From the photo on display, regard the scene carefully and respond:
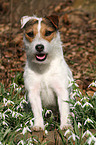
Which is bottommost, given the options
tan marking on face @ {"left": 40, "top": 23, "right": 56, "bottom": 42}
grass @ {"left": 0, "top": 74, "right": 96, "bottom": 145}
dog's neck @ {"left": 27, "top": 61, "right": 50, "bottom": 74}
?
grass @ {"left": 0, "top": 74, "right": 96, "bottom": 145}

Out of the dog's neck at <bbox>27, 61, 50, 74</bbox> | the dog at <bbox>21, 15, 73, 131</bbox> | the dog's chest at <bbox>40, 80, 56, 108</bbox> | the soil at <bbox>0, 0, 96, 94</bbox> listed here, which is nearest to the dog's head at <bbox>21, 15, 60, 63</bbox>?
the dog at <bbox>21, 15, 73, 131</bbox>

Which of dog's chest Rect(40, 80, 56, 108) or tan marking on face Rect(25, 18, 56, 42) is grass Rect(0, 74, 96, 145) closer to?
dog's chest Rect(40, 80, 56, 108)

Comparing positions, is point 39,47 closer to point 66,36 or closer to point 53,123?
point 53,123

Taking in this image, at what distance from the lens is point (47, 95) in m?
3.75

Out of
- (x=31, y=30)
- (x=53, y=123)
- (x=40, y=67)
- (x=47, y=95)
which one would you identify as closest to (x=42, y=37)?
(x=31, y=30)

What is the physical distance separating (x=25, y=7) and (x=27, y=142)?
Answer: 611 centimetres

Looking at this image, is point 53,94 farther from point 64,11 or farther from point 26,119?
point 64,11

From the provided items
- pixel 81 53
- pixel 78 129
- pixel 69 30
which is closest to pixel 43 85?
pixel 78 129

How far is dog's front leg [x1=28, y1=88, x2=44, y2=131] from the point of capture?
3407mm

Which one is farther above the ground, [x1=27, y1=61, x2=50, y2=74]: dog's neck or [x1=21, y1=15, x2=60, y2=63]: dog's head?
[x1=21, y1=15, x2=60, y2=63]: dog's head

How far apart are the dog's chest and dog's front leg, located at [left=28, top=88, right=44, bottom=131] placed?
0.38 feet

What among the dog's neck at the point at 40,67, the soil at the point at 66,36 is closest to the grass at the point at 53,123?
the dog's neck at the point at 40,67

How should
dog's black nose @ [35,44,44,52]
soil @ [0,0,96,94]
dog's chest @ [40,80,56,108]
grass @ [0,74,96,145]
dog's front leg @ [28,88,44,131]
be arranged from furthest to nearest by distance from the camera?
soil @ [0,0,96,94] → dog's chest @ [40,80,56,108] → dog's front leg @ [28,88,44,131] → dog's black nose @ [35,44,44,52] → grass @ [0,74,96,145]

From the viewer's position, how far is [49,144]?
313 cm
